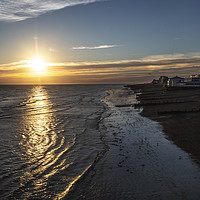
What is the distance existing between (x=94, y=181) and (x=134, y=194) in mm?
2324

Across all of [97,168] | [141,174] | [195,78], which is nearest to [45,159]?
[97,168]

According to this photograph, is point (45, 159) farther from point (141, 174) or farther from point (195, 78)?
point (195, 78)

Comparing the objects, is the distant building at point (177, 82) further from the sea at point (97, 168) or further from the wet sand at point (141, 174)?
the wet sand at point (141, 174)

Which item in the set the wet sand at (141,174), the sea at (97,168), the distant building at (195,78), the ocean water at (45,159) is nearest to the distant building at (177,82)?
the distant building at (195,78)

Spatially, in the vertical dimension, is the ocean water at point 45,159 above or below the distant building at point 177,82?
below

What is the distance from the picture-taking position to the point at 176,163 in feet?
36.0

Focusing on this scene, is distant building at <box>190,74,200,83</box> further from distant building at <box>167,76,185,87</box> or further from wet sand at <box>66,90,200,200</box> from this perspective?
wet sand at <box>66,90,200,200</box>

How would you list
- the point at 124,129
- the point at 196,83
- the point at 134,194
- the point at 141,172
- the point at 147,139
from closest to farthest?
the point at 134,194 → the point at 141,172 → the point at 147,139 → the point at 124,129 → the point at 196,83

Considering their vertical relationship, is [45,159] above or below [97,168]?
below

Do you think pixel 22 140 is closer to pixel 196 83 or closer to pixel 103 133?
pixel 103 133

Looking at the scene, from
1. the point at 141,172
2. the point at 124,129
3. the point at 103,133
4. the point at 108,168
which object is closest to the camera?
the point at 141,172

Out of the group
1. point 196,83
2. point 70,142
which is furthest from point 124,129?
point 196,83

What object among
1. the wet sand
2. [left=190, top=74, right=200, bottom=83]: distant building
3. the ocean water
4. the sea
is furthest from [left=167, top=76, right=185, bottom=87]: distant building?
the wet sand

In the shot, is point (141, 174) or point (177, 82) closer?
point (141, 174)
